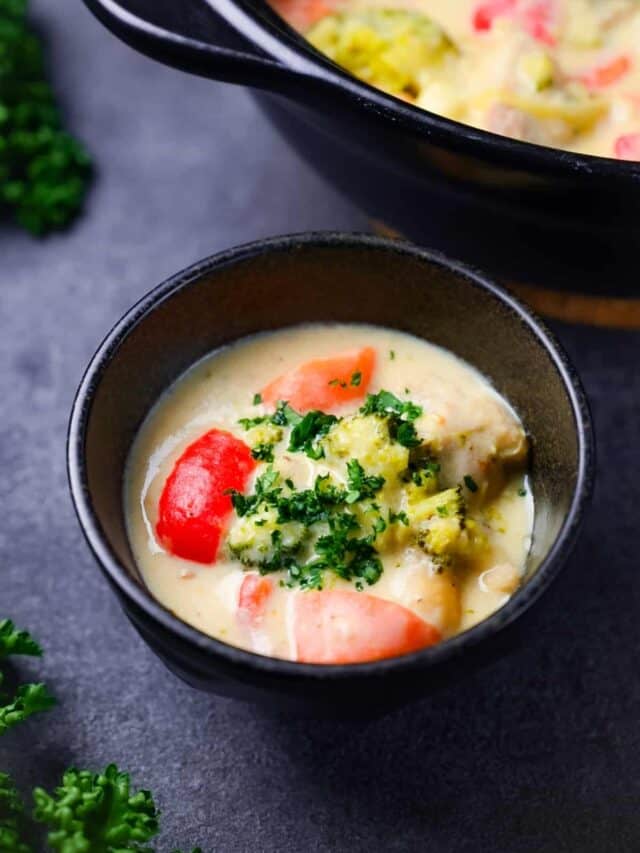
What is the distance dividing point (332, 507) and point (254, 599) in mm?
187

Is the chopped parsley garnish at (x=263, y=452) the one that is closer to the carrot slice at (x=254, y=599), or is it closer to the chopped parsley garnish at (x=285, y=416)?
the chopped parsley garnish at (x=285, y=416)

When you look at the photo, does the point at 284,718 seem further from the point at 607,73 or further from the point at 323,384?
the point at 607,73

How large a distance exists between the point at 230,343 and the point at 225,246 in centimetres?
60

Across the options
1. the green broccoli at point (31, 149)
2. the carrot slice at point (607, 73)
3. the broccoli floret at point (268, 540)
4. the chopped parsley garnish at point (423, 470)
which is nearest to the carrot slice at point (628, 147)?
the carrot slice at point (607, 73)

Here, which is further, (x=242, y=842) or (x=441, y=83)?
(x=441, y=83)

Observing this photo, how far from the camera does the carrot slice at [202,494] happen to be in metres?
2.02

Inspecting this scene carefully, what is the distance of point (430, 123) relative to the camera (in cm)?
200

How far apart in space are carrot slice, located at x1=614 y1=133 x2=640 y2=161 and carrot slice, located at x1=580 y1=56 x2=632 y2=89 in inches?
6.2

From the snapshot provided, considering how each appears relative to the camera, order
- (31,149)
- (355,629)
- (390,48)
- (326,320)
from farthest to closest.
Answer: (31,149) < (390,48) < (326,320) < (355,629)

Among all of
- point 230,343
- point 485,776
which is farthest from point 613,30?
point 485,776

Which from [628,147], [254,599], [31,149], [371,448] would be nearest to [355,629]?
[254,599]

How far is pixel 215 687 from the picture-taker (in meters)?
1.92

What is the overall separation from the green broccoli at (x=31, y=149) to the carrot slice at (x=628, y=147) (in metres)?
1.21

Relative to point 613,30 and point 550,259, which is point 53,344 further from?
point 613,30
